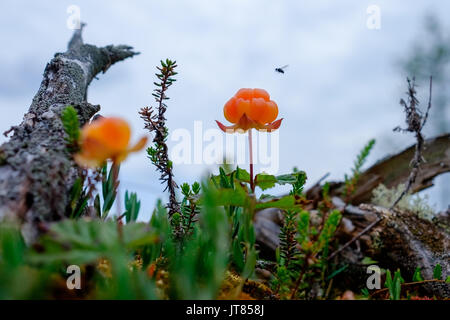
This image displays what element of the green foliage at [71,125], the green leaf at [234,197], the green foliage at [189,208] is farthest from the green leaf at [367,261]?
the green foliage at [71,125]

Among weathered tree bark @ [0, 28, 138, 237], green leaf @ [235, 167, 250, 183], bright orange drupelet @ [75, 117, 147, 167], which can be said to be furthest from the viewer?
green leaf @ [235, 167, 250, 183]

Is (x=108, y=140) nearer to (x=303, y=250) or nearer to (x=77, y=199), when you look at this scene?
(x=77, y=199)

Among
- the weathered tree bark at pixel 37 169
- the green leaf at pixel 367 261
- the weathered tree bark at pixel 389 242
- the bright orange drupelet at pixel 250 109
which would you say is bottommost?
the green leaf at pixel 367 261

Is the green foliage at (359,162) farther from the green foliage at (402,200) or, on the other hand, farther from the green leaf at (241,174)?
the green foliage at (402,200)

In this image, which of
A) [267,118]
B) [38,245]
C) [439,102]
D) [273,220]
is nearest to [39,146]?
[38,245]

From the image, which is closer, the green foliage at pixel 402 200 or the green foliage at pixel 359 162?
the green foliage at pixel 359 162

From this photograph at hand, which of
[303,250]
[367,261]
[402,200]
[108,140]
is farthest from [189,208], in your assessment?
[402,200]

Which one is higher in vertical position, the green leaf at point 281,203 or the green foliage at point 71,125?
the green foliage at point 71,125

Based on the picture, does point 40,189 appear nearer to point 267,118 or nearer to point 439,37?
point 267,118

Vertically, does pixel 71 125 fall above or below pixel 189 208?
above

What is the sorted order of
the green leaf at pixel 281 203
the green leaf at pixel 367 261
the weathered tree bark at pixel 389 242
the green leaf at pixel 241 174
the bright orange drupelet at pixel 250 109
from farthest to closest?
the green leaf at pixel 367 261
the weathered tree bark at pixel 389 242
the green leaf at pixel 241 174
the bright orange drupelet at pixel 250 109
the green leaf at pixel 281 203

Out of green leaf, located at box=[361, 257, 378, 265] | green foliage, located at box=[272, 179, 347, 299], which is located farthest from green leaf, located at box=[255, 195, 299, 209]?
green leaf, located at box=[361, 257, 378, 265]

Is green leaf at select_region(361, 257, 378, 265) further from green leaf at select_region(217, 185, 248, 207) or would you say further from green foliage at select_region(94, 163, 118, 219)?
green foliage at select_region(94, 163, 118, 219)
